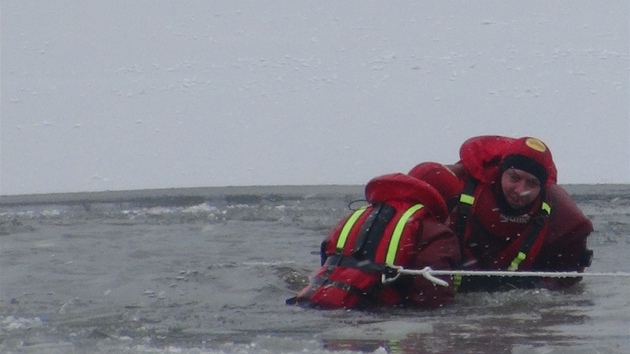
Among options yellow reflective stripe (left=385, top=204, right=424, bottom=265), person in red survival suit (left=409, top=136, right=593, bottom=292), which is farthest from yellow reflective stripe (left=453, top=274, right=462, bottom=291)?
yellow reflective stripe (left=385, top=204, right=424, bottom=265)

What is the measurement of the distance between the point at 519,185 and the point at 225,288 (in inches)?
44.5

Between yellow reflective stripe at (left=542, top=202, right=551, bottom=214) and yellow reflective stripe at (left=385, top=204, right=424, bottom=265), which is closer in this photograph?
yellow reflective stripe at (left=385, top=204, right=424, bottom=265)

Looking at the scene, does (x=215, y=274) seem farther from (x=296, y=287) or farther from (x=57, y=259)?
(x=57, y=259)

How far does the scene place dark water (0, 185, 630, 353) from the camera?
3.47 m

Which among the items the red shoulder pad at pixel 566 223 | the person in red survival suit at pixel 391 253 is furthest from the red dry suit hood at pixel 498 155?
the person in red survival suit at pixel 391 253

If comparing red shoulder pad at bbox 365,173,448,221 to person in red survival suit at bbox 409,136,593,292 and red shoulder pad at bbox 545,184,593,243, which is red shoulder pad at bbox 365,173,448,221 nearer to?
person in red survival suit at bbox 409,136,593,292

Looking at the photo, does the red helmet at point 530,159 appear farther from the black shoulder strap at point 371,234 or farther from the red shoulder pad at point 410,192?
the black shoulder strap at point 371,234

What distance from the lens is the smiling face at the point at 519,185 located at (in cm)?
408

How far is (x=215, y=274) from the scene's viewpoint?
472 centimetres

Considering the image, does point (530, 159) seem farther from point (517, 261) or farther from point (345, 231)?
point (345, 231)

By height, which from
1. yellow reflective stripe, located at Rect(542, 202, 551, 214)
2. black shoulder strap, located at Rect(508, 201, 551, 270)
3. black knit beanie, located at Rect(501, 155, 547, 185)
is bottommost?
black shoulder strap, located at Rect(508, 201, 551, 270)

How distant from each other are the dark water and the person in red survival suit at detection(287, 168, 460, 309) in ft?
0.22

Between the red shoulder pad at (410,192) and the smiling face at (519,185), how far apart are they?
223mm

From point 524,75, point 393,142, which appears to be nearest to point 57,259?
point 393,142
